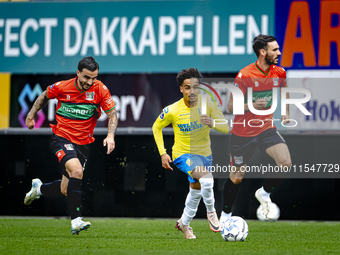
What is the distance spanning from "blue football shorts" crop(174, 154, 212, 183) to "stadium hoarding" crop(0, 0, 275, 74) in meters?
3.99

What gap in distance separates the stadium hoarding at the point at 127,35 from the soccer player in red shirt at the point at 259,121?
300 cm

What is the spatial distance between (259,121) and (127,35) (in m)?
4.27

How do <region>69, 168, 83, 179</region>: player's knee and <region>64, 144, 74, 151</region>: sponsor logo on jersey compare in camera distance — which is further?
<region>64, 144, 74, 151</region>: sponsor logo on jersey

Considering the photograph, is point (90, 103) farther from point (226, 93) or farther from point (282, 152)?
point (226, 93)

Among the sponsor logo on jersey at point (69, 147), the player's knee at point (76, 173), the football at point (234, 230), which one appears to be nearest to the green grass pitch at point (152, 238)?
the football at point (234, 230)

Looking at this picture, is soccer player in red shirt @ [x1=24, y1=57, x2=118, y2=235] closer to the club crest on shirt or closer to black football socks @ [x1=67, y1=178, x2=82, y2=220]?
the club crest on shirt

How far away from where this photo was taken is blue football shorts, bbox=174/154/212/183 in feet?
20.8

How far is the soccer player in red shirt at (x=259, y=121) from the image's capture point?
7.07m

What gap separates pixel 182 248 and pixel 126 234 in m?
1.63

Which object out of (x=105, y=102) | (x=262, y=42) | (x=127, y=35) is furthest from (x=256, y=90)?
(x=127, y=35)

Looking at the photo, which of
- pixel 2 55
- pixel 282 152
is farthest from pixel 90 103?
pixel 2 55

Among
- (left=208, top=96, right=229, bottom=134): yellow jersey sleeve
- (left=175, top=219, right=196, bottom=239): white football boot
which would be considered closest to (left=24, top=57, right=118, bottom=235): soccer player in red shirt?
(left=208, top=96, right=229, bottom=134): yellow jersey sleeve

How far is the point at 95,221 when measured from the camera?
8648mm

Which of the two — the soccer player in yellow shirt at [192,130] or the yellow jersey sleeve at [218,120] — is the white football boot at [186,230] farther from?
the yellow jersey sleeve at [218,120]
